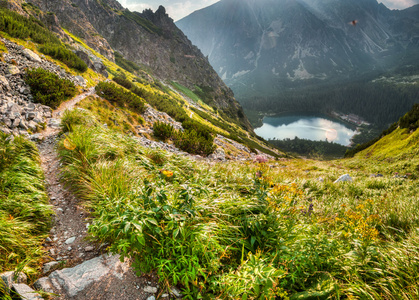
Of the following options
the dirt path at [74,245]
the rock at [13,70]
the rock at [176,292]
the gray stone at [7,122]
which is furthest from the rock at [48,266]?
the rock at [13,70]

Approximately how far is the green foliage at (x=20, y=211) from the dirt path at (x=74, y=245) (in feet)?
0.67

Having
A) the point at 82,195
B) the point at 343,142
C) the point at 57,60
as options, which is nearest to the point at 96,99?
the point at 57,60

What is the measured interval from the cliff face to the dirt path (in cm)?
6838

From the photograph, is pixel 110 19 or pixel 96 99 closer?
pixel 96 99

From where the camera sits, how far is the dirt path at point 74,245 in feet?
8.04

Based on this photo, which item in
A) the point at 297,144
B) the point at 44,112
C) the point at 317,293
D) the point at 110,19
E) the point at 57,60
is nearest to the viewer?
the point at 317,293

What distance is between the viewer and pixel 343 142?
19550 cm

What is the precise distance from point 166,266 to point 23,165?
497 cm

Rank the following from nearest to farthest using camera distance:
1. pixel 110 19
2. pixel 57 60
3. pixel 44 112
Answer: pixel 44 112, pixel 57 60, pixel 110 19

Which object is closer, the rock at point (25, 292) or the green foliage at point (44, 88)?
the rock at point (25, 292)

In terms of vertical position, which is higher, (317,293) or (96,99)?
(96,99)

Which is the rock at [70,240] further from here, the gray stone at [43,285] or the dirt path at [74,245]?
the gray stone at [43,285]

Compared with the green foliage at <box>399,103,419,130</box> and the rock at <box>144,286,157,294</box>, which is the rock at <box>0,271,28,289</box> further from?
the green foliage at <box>399,103,419,130</box>

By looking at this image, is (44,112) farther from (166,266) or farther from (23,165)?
(166,266)
